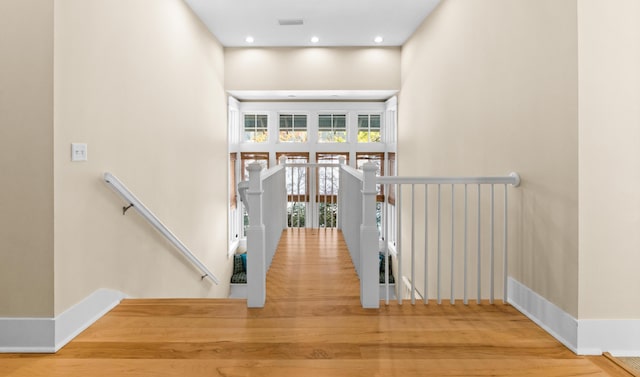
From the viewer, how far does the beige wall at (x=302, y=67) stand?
786 centimetres

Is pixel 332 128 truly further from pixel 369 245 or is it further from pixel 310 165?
pixel 369 245

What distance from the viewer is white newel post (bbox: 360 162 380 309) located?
325cm

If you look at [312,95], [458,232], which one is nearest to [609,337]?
[458,232]

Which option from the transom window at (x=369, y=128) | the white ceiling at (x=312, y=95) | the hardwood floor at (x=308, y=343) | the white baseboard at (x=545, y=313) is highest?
the white ceiling at (x=312, y=95)

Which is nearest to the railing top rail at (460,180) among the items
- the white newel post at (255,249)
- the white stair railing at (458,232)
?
the white stair railing at (458,232)

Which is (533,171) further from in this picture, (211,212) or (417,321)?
(211,212)

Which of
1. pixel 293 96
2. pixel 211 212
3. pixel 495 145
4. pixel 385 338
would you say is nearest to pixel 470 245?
pixel 495 145

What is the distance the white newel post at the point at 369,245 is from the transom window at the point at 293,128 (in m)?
6.15

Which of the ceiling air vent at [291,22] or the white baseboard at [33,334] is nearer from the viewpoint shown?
the white baseboard at [33,334]

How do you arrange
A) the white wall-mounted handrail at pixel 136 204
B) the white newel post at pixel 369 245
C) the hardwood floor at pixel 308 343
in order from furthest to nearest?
the white wall-mounted handrail at pixel 136 204, the white newel post at pixel 369 245, the hardwood floor at pixel 308 343

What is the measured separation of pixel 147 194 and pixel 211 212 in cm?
280

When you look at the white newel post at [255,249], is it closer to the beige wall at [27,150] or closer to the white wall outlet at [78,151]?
the white wall outlet at [78,151]

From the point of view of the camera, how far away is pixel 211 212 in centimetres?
705

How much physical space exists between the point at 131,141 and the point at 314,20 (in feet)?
11.5
